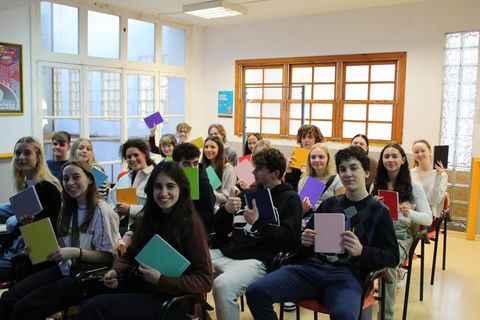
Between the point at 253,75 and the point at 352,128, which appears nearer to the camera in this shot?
the point at 352,128

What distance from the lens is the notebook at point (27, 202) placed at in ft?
7.81

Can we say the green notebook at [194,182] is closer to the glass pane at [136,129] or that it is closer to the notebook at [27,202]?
the notebook at [27,202]

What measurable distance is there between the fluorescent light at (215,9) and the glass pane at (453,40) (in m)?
2.65

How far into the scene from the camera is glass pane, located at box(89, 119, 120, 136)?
634cm

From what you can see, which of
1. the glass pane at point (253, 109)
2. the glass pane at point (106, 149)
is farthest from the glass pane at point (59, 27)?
the glass pane at point (253, 109)

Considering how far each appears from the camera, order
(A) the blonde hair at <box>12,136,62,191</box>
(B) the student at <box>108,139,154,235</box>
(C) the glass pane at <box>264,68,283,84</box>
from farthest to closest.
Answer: (C) the glass pane at <box>264,68,283,84</box> < (B) the student at <box>108,139,154,235</box> < (A) the blonde hair at <box>12,136,62,191</box>

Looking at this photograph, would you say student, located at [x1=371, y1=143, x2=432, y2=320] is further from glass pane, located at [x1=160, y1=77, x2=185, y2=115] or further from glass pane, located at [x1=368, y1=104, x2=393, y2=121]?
glass pane, located at [x1=160, y1=77, x2=185, y2=115]

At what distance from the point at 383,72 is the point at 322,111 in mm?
1038

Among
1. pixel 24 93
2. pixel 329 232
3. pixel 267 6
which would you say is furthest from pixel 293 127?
pixel 329 232

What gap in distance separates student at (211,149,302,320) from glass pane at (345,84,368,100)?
4064 millimetres

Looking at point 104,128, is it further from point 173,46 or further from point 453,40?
point 453,40

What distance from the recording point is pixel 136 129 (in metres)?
6.99

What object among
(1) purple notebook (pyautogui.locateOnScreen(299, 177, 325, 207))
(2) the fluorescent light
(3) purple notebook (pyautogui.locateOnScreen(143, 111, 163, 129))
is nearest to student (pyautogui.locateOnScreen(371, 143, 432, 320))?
(1) purple notebook (pyautogui.locateOnScreen(299, 177, 325, 207))

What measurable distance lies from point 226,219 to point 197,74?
5395 mm
